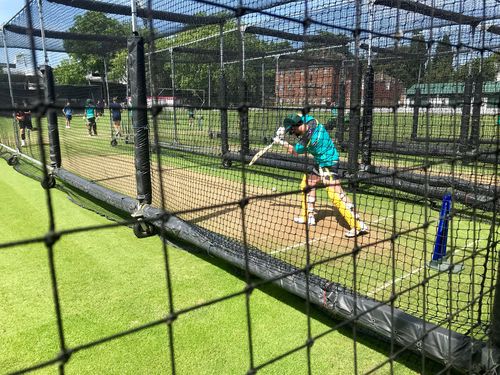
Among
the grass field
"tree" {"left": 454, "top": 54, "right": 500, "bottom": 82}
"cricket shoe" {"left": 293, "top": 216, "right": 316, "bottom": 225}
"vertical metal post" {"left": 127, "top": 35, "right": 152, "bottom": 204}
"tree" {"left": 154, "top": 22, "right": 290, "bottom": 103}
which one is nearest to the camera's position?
the grass field

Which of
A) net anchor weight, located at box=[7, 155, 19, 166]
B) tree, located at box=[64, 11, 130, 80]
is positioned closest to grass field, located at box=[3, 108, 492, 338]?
net anchor weight, located at box=[7, 155, 19, 166]

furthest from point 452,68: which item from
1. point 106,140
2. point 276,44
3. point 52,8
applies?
point 106,140

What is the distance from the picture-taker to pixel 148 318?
2.88 meters

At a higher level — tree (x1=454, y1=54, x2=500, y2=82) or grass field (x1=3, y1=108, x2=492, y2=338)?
tree (x1=454, y1=54, x2=500, y2=82)

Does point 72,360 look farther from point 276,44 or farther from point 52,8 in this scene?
point 276,44

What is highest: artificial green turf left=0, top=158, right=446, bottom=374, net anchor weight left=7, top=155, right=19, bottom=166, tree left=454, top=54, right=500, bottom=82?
tree left=454, top=54, right=500, bottom=82

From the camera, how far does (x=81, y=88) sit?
13375 millimetres

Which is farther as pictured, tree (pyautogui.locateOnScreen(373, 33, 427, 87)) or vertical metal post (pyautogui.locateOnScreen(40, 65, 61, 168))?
tree (pyautogui.locateOnScreen(373, 33, 427, 87))

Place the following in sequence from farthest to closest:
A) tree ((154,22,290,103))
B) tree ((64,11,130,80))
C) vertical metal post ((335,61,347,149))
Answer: tree ((154,22,290,103)) < vertical metal post ((335,61,347,149)) < tree ((64,11,130,80))

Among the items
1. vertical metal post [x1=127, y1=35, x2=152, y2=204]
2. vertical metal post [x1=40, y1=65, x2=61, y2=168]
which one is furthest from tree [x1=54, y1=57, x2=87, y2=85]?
vertical metal post [x1=127, y1=35, x2=152, y2=204]

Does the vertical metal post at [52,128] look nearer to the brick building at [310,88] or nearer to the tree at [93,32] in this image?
the tree at [93,32]

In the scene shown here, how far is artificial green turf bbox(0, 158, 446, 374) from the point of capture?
7.90ft

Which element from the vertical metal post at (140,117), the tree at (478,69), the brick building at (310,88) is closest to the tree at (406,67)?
the brick building at (310,88)

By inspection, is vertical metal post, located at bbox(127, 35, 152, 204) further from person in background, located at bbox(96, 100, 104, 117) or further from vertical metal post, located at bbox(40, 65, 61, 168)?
vertical metal post, located at bbox(40, 65, 61, 168)
